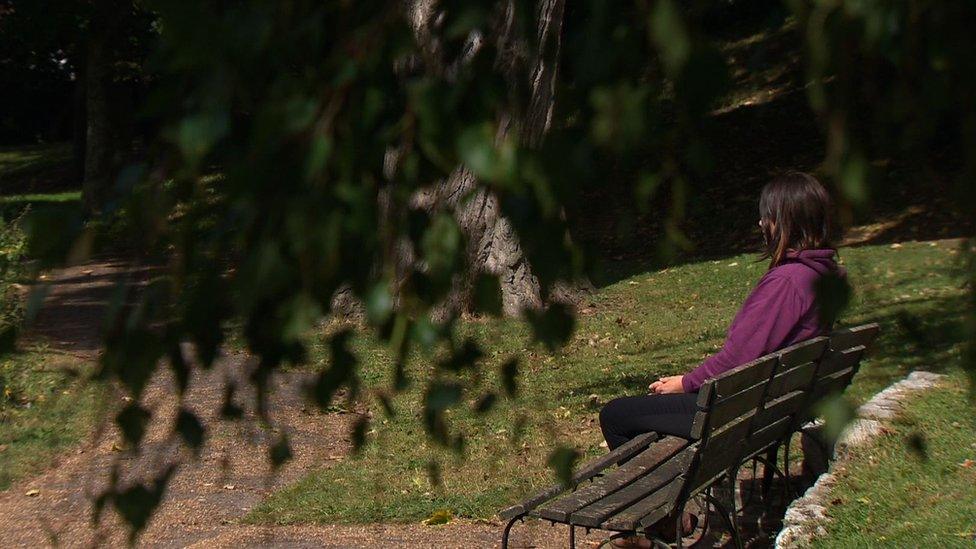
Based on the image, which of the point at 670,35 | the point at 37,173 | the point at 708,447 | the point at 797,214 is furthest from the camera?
the point at 37,173

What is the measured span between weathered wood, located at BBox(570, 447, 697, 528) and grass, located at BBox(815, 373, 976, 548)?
0.62 meters

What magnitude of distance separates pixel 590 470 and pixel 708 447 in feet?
1.77

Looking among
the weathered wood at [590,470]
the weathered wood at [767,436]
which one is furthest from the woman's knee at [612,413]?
the weathered wood at [767,436]

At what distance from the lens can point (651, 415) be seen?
18.5 feet

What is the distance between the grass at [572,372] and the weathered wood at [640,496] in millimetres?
403

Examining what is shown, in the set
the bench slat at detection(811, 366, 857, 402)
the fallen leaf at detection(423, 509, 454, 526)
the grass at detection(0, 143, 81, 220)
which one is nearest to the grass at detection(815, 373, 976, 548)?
the bench slat at detection(811, 366, 857, 402)

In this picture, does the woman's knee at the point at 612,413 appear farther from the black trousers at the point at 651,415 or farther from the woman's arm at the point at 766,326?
the woman's arm at the point at 766,326

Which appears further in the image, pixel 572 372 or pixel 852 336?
pixel 572 372

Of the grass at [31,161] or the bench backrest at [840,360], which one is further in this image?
the grass at [31,161]

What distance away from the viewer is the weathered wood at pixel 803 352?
5109 mm

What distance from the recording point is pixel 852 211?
1948 millimetres

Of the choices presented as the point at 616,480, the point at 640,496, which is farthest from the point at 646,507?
the point at 616,480

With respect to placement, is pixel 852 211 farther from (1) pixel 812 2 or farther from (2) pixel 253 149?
(2) pixel 253 149

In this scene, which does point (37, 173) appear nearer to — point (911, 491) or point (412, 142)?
point (911, 491)
